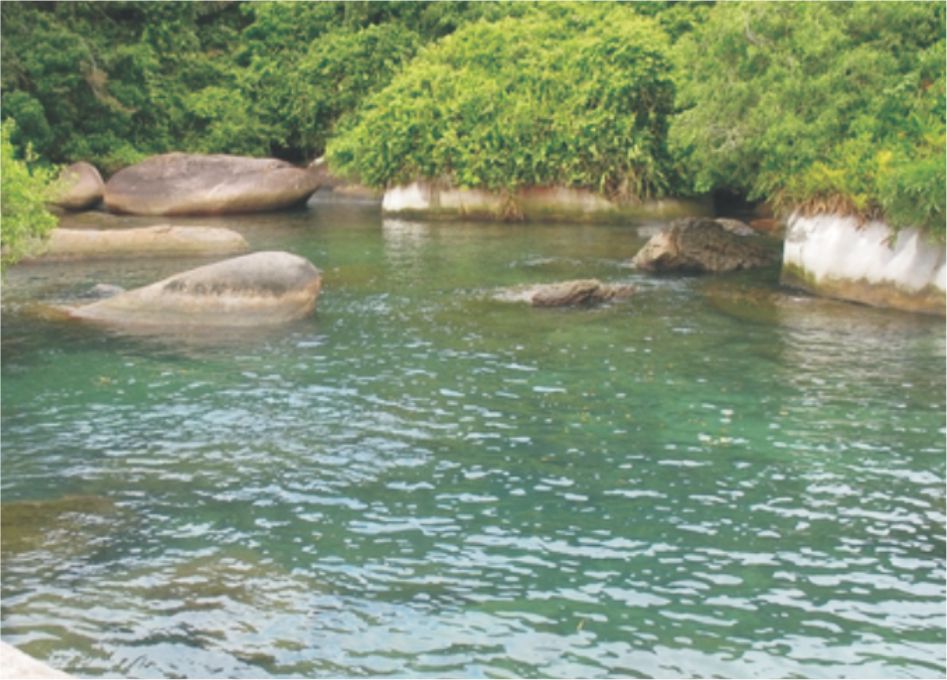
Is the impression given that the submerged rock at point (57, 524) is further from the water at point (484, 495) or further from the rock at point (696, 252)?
the rock at point (696, 252)

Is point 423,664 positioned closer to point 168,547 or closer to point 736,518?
point 168,547

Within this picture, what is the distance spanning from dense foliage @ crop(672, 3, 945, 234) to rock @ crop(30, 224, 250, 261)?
1340 centimetres

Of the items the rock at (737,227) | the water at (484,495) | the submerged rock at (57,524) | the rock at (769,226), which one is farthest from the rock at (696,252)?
the submerged rock at (57,524)

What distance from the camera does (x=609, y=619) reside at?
11414mm

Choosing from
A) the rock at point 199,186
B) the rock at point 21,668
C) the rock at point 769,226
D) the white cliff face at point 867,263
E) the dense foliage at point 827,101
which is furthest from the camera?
the rock at point 199,186

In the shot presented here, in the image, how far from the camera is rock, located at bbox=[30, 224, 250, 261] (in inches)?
1347

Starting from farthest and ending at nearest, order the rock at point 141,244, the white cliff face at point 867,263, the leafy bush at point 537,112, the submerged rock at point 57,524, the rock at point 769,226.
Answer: the leafy bush at point 537,112, the rock at point 769,226, the rock at point 141,244, the white cliff face at point 867,263, the submerged rock at point 57,524

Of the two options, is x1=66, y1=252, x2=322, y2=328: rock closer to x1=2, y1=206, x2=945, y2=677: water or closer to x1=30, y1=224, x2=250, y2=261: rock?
x1=2, y1=206, x2=945, y2=677: water

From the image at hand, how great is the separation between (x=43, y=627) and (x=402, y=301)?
55.3ft

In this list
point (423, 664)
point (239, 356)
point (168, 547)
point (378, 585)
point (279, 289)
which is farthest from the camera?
point (279, 289)

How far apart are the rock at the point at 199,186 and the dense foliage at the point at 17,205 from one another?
22451 mm

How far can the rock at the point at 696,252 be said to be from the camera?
31344 millimetres

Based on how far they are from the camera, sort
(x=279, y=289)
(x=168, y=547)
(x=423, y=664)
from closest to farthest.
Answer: (x=423, y=664), (x=168, y=547), (x=279, y=289)

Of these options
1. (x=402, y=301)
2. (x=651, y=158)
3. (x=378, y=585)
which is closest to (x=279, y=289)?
(x=402, y=301)
